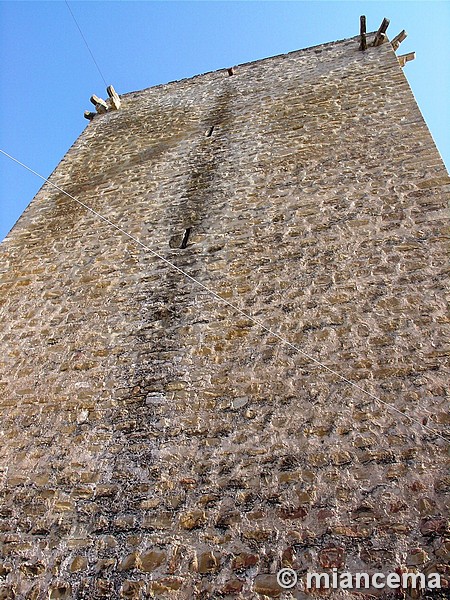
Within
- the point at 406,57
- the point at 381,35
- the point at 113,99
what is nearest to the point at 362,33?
the point at 381,35

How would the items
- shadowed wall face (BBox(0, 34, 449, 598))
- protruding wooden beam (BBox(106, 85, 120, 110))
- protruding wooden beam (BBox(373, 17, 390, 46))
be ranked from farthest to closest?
protruding wooden beam (BBox(106, 85, 120, 110)) < protruding wooden beam (BBox(373, 17, 390, 46)) < shadowed wall face (BBox(0, 34, 449, 598))

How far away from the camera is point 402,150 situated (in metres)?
4.29

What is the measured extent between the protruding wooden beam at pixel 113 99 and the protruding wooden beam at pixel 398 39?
4.31m

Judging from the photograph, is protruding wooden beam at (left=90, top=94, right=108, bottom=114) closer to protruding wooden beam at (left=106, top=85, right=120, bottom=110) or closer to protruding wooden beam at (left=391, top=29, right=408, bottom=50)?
protruding wooden beam at (left=106, top=85, right=120, bottom=110)

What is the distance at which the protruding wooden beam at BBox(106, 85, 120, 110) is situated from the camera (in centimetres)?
739

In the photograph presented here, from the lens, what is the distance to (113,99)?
748cm

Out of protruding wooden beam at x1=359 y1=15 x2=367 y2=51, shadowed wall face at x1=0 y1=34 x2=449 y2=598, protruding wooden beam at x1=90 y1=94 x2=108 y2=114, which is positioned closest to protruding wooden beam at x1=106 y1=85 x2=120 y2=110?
protruding wooden beam at x1=90 y1=94 x2=108 y2=114

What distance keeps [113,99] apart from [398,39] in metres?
4.40

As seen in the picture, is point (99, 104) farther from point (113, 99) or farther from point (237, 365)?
point (237, 365)

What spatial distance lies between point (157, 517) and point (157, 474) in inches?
10.1

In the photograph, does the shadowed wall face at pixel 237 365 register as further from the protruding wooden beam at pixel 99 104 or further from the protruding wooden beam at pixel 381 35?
the protruding wooden beam at pixel 99 104

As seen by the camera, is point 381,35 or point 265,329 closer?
point 265,329

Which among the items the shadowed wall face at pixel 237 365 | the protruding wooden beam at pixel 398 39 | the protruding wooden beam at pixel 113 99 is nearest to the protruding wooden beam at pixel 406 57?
the protruding wooden beam at pixel 398 39

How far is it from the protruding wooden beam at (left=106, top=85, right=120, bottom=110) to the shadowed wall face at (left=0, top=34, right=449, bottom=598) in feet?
8.61
